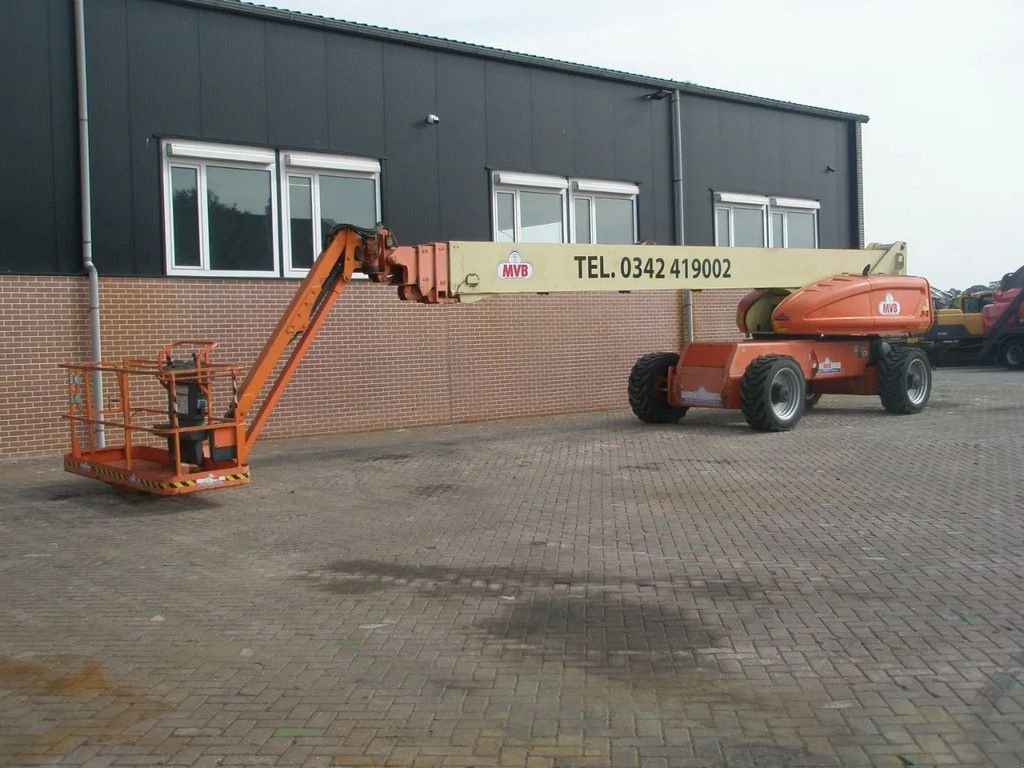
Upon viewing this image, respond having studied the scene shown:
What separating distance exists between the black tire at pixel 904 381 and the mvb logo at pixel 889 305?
72cm

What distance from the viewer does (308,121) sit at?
16484 millimetres

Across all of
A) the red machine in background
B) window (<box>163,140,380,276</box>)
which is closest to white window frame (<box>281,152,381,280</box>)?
window (<box>163,140,380,276</box>)

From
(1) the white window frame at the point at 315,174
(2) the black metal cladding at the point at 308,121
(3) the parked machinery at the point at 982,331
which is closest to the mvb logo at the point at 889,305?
(2) the black metal cladding at the point at 308,121

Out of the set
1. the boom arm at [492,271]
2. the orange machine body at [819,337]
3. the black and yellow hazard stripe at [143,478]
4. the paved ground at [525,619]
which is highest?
the boom arm at [492,271]

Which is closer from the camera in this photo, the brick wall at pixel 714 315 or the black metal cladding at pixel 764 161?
the black metal cladding at pixel 764 161

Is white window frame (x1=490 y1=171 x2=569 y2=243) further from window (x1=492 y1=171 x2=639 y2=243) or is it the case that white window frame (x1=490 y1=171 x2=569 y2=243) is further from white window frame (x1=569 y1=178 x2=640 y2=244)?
white window frame (x1=569 y1=178 x2=640 y2=244)

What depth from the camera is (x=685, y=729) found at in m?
4.80

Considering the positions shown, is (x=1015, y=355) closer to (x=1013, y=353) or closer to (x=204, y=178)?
(x=1013, y=353)

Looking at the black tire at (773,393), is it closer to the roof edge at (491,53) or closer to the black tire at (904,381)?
the black tire at (904,381)

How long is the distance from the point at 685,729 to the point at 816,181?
21385mm

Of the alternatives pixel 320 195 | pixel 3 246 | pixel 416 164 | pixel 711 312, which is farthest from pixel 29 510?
pixel 711 312

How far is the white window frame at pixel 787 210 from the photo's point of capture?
23.5 metres

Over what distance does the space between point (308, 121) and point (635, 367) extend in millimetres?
6245

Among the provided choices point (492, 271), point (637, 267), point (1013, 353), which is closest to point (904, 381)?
point (637, 267)
